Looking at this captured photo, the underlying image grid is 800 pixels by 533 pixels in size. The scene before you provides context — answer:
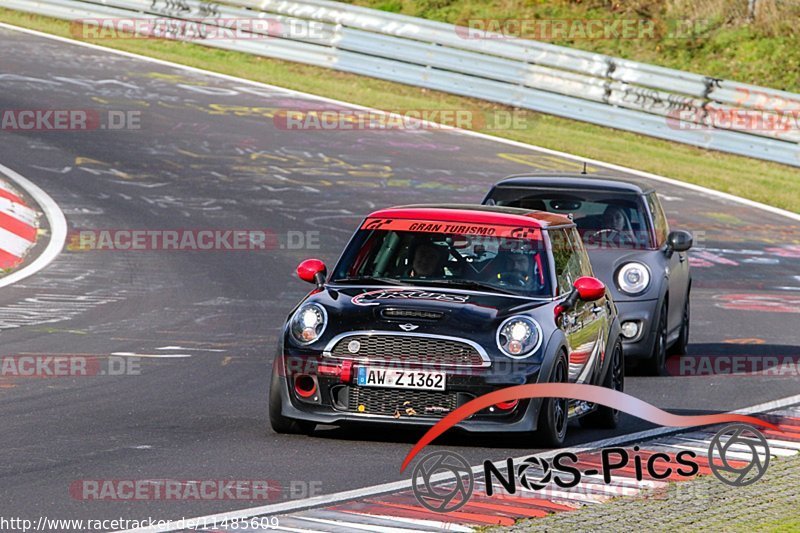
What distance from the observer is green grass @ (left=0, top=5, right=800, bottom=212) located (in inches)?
987

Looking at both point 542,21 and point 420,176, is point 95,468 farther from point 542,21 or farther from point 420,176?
point 542,21

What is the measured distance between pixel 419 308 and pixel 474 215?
50.6 inches

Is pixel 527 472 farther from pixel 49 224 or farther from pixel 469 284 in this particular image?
pixel 49 224

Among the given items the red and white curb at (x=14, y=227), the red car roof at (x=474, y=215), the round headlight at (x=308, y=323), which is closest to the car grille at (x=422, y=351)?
the round headlight at (x=308, y=323)

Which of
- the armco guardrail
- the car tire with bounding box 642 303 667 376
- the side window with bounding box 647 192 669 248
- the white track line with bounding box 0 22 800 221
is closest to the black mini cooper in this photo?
the car tire with bounding box 642 303 667 376

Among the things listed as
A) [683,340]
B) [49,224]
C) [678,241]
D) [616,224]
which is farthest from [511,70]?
[678,241]

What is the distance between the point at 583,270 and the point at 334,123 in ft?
50.1

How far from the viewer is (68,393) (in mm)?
10500

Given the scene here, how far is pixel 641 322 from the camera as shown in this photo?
13.1 meters

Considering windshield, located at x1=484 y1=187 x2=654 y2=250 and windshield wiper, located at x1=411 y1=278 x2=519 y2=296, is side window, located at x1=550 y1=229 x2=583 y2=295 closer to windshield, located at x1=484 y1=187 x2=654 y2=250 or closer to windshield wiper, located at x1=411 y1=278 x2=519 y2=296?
windshield wiper, located at x1=411 y1=278 x2=519 y2=296

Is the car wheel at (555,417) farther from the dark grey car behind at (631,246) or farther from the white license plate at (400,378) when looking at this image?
the dark grey car behind at (631,246)

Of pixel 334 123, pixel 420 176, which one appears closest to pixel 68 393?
pixel 420 176

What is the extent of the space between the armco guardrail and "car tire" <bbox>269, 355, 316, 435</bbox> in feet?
59.3

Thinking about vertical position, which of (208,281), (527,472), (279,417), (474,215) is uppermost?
(474,215)
